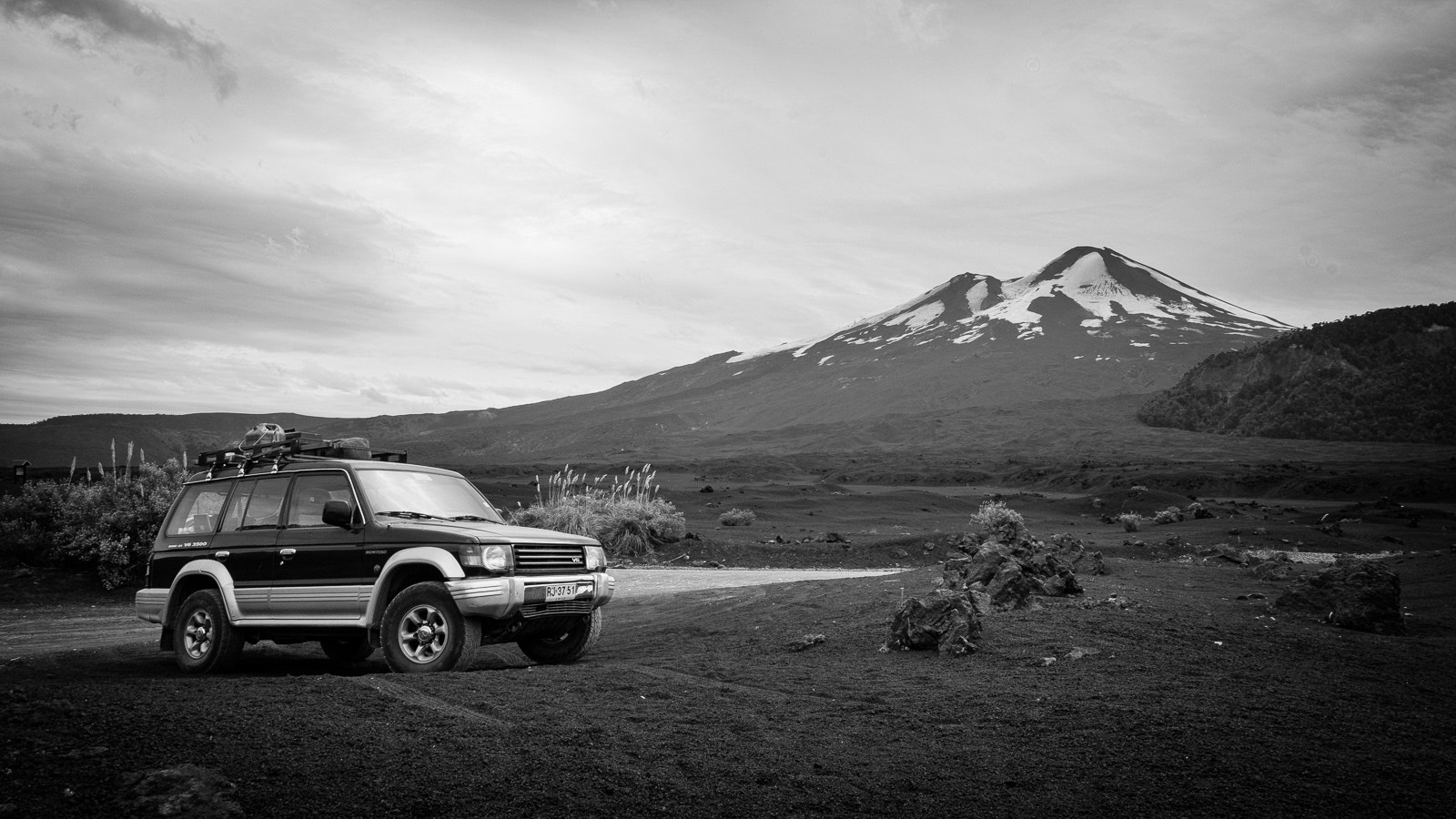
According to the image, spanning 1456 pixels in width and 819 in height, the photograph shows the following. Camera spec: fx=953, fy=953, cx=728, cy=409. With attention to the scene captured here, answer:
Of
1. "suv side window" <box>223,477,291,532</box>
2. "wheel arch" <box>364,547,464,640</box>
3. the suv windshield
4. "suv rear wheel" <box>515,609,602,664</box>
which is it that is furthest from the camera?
"suv rear wheel" <box>515,609,602,664</box>

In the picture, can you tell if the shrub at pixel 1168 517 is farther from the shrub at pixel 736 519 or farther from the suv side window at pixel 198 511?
the suv side window at pixel 198 511

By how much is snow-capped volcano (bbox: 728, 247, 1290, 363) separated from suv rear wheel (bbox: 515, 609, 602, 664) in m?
150

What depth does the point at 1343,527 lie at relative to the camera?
1208 inches

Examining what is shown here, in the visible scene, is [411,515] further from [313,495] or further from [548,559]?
[548,559]

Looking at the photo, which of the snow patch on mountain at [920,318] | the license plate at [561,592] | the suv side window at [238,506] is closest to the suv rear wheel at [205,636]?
the suv side window at [238,506]

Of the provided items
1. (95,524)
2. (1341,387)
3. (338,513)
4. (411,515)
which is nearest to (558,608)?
(411,515)

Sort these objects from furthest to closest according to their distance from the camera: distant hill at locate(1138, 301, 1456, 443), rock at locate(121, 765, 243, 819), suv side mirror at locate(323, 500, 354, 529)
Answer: distant hill at locate(1138, 301, 1456, 443) < suv side mirror at locate(323, 500, 354, 529) < rock at locate(121, 765, 243, 819)

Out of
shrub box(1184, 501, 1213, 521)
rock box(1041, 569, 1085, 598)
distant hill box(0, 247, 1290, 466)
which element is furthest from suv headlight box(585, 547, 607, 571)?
distant hill box(0, 247, 1290, 466)

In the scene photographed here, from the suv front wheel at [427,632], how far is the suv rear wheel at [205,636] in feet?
6.69

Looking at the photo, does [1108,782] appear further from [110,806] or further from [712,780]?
[110,806]

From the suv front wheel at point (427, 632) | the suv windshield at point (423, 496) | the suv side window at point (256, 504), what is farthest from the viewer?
the suv side window at point (256, 504)

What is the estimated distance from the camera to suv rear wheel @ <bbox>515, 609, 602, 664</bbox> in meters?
9.86

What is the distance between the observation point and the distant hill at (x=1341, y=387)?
75.9 meters

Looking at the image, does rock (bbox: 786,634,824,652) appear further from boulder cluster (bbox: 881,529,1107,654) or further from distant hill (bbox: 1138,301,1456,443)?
distant hill (bbox: 1138,301,1456,443)
